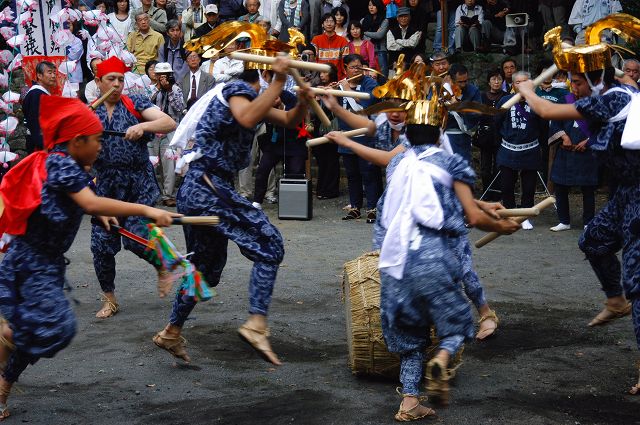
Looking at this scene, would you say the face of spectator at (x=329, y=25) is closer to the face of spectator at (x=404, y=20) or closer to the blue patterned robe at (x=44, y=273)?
the face of spectator at (x=404, y=20)

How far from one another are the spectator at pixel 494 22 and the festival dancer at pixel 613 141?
999 centimetres

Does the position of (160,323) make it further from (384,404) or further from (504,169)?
(504,169)

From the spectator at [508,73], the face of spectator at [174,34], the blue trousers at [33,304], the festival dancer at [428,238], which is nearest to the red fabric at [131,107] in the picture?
the blue trousers at [33,304]

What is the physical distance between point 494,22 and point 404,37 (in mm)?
1689

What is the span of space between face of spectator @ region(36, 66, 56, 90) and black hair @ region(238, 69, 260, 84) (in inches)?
A: 171

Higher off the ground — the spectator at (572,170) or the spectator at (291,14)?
the spectator at (291,14)

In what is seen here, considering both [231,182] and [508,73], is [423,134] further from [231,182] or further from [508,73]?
[508,73]

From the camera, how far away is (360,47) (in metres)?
15.2

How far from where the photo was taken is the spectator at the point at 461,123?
11953 mm

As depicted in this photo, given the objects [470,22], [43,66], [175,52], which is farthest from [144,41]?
[43,66]

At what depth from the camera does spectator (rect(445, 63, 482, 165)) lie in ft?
39.2

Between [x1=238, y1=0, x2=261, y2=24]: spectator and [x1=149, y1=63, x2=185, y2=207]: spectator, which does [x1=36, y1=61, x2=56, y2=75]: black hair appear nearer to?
[x1=149, y1=63, x2=185, y2=207]: spectator

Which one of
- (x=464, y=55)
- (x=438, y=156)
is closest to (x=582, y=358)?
(x=438, y=156)

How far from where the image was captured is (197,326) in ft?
25.2
